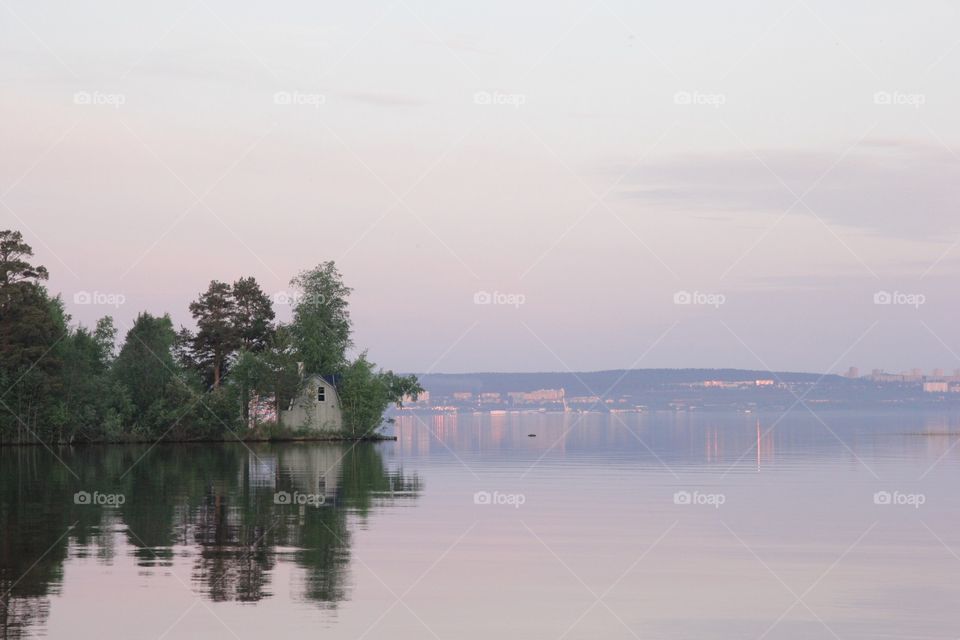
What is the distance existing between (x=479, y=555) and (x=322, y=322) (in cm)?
8557

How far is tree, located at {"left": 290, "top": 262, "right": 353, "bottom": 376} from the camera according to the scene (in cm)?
11250

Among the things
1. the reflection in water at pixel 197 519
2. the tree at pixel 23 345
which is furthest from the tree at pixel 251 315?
the reflection in water at pixel 197 519

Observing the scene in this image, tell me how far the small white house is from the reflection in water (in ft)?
135

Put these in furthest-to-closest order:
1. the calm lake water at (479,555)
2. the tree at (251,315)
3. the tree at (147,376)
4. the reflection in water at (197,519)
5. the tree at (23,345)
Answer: the tree at (251,315) < the tree at (147,376) < the tree at (23,345) < the reflection in water at (197,519) < the calm lake water at (479,555)

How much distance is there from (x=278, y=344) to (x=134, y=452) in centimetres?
2619

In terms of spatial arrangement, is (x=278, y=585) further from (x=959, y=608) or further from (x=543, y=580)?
Answer: (x=959, y=608)

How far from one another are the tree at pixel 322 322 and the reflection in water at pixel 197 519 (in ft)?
139

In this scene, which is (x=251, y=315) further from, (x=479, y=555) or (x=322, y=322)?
(x=479, y=555)

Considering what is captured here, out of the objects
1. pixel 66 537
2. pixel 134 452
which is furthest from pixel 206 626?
pixel 134 452

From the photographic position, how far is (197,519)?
35.9 m

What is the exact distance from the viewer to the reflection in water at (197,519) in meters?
24.2

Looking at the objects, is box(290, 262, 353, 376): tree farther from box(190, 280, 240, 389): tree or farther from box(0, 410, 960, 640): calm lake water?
box(0, 410, 960, 640): calm lake water

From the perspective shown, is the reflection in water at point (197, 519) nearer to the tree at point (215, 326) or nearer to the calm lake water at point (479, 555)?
the calm lake water at point (479, 555)

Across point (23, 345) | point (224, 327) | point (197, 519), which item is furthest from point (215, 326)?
point (197, 519)
